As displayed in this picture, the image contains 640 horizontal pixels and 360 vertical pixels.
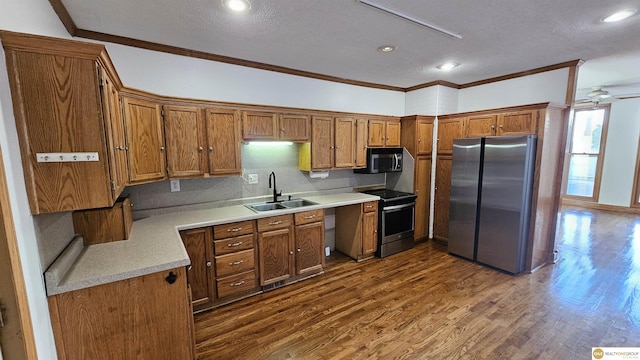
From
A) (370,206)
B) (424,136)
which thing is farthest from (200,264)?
(424,136)

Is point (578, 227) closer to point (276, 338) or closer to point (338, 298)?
point (338, 298)

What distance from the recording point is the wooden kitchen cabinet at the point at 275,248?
9.62 feet

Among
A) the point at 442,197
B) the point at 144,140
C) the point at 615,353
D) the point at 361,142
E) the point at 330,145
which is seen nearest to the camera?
the point at 615,353

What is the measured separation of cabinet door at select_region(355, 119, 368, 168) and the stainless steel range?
612 millimetres

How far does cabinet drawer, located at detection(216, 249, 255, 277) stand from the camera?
8.82ft

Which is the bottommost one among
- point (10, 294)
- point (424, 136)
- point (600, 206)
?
point (600, 206)

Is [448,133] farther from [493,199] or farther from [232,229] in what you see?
[232,229]

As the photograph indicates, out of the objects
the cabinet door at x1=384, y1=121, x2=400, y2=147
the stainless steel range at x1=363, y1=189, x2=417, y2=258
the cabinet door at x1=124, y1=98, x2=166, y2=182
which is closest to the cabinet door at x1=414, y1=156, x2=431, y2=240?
the stainless steel range at x1=363, y1=189, x2=417, y2=258

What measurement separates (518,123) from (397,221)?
6.56 feet

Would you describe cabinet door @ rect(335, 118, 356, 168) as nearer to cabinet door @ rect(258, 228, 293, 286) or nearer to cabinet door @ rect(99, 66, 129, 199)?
cabinet door @ rect(258, 228, 293, 286)

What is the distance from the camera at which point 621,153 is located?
5949mm

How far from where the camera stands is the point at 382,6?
200cm

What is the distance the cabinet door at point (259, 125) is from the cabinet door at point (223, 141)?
0.31 feet

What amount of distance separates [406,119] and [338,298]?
292 centimetres
